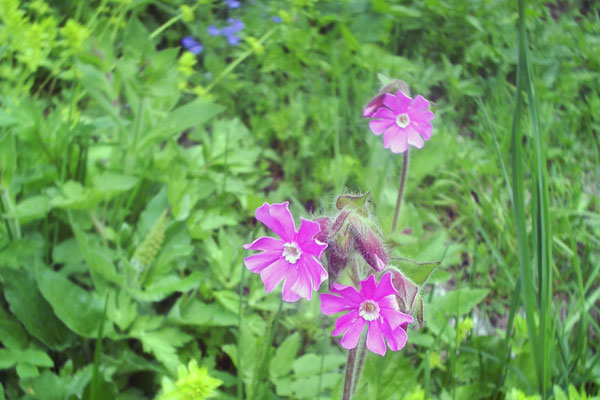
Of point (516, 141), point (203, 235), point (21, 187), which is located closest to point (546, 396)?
point (516, 141)

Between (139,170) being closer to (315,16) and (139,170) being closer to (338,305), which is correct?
(338,305)

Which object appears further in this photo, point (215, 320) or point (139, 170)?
point (139, 170)

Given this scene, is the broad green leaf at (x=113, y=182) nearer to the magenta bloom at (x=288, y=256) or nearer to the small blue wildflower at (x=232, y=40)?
the magenta bloom at (x=288, y=256)

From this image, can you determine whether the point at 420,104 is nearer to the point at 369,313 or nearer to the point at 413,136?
the point at 413,136

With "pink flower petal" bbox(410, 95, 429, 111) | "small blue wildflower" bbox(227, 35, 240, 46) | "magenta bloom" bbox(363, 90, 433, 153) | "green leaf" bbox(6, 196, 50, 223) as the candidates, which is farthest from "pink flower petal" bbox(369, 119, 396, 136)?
"small blue wildflower" bbox(227, 35, 240, 46)

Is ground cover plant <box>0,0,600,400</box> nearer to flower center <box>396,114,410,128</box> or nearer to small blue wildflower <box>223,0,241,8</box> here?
flower center <box>396,114,410,128</box>

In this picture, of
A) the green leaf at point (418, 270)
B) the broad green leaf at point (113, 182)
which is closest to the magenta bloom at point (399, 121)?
the green leaf at point (418, 270)
